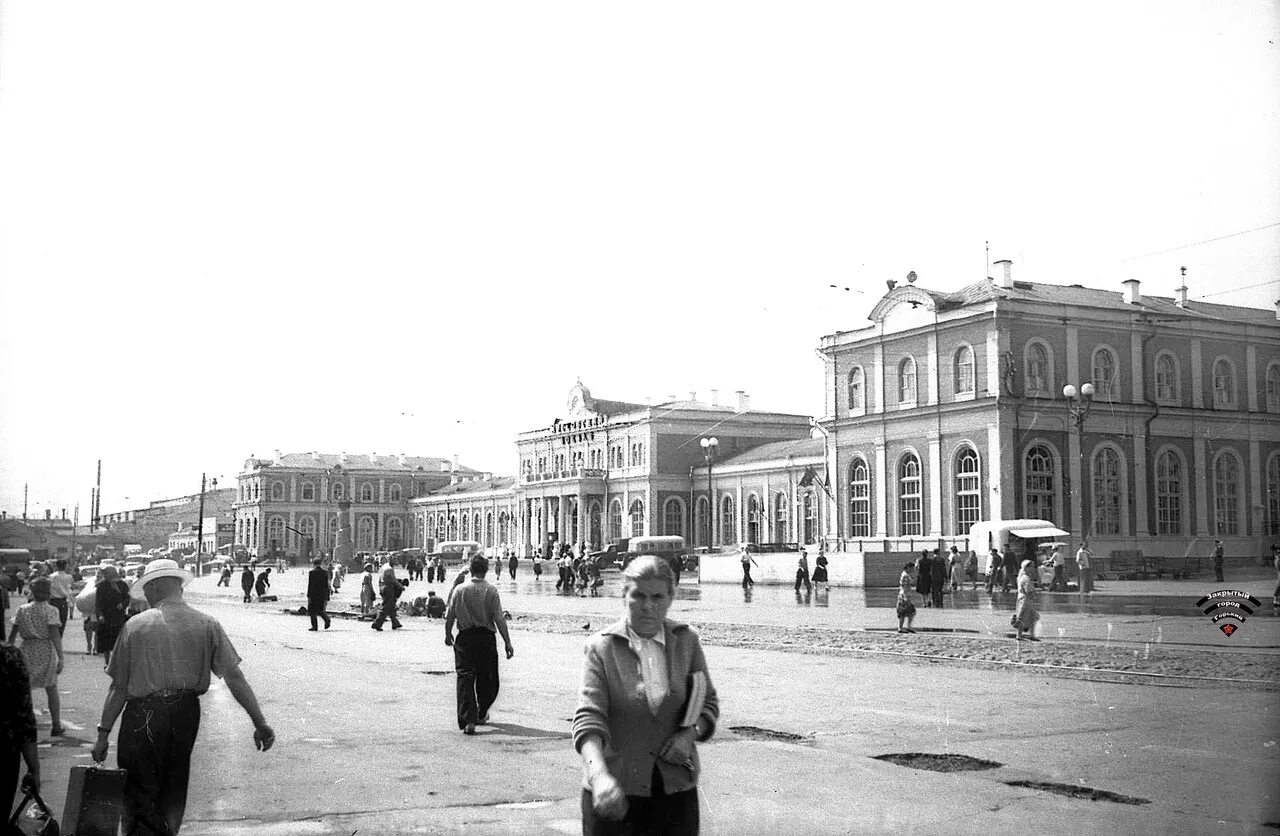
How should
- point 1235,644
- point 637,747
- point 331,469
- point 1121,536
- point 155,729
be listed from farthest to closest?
point 331,469 < point 1121,536 < point 1235,644 < point 155,729 < point 637,747

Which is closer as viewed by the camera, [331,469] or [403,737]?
[403,737]

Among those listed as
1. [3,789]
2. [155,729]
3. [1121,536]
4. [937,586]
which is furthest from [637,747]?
[1121,536]

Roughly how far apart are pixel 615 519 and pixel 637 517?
11.4 feet

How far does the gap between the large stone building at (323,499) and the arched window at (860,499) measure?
2920 inches

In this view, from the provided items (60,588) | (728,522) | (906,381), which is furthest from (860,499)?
(60,588)

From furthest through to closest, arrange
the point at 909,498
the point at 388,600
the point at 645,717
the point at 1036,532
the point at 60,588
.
A: the point at 909,498 → the point at 1036,532 → the point at 388,600 → the point at 60,588 → the point at 645,717

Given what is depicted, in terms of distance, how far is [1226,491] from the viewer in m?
45.8

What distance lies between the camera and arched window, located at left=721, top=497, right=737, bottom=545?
2881 inches

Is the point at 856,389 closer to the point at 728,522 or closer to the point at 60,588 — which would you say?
the point at 728,522

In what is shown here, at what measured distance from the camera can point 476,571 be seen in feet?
34.9

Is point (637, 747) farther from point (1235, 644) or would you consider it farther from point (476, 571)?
point (1235, 644)

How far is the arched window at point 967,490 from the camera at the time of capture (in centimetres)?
4606

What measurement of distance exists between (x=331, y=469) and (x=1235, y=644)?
11483cm

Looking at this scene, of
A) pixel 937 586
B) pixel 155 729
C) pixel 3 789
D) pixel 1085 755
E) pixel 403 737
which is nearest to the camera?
pixel 3 789
